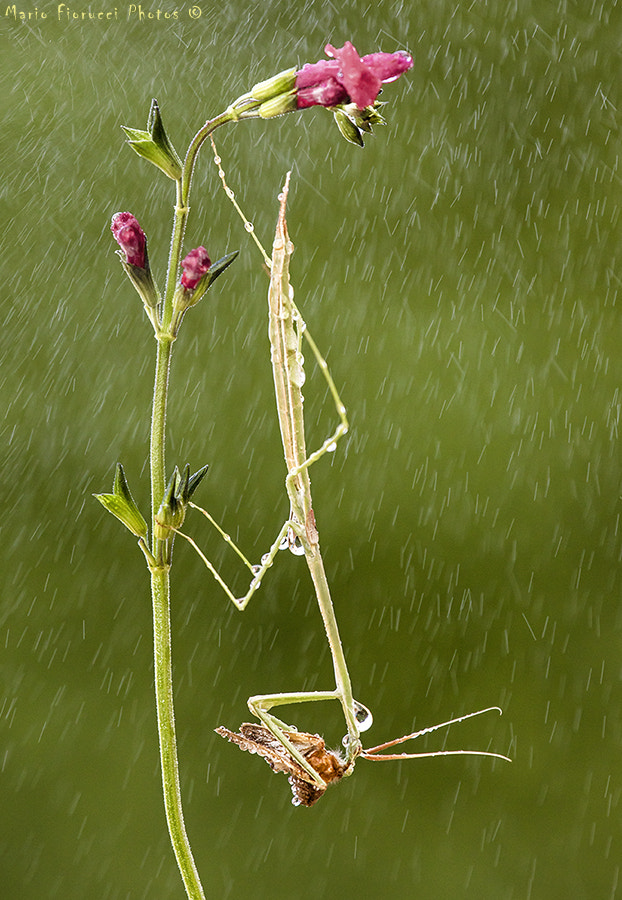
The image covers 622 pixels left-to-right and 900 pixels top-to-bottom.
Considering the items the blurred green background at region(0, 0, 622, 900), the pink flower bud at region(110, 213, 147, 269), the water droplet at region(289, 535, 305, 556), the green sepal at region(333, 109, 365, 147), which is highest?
the green sepal at region(333, 109, 365, 147)

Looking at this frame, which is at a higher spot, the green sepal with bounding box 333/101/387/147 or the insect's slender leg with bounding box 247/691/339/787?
the green sepal with bounding box 333/101/387/147

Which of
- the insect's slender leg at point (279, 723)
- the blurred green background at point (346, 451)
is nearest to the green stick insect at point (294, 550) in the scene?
the insect's slender leg at point (279, 723)

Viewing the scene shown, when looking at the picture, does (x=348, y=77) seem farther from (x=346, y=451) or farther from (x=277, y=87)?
(x=346, y=451)

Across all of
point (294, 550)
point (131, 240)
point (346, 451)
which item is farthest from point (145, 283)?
point (346, 451)

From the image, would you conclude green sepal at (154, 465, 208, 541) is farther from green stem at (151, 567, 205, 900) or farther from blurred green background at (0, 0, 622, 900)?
blurred green background at (0, 0, 622, 900)

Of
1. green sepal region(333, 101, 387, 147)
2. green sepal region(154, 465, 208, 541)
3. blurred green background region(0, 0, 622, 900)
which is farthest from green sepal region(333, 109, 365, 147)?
blurred green background region(0, 0, 622, 900)

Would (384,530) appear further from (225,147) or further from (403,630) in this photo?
(225,147)
